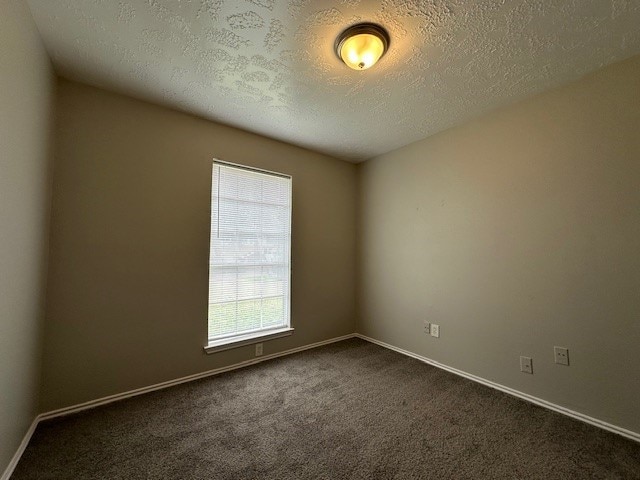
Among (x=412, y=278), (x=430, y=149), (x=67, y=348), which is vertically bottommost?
(x=67, y=348)

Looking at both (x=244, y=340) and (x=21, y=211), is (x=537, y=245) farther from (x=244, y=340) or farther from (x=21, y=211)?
(x=21, y=211)

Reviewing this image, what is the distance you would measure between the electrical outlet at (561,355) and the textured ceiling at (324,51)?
6.61 feet

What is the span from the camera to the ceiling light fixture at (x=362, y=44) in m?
1.49

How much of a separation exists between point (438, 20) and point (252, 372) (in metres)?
3.05

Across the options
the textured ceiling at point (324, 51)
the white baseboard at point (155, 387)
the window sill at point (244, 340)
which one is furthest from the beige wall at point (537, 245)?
the white baseboard at point (155, 387)

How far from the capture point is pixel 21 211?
144cm

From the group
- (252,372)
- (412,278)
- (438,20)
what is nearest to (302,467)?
(252,372)

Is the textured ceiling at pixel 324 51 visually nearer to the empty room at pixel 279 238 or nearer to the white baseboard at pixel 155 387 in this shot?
the empty room at pixel 279 238

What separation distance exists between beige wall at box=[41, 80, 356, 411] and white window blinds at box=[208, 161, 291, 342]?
125 mm

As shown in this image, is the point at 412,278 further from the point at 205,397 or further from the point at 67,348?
the point at 67,348

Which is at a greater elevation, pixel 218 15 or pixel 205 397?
pixel 218 15

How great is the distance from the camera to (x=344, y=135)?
2895 mm

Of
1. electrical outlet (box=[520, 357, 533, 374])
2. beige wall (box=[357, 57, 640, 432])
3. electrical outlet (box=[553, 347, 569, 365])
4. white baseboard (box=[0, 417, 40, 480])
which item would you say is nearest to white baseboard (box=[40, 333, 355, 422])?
white baseboard (box=[0, 417, 40, 480])

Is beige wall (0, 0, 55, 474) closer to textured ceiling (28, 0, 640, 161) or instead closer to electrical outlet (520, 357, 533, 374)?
textured ceiling (28, 0, 640, 161)
